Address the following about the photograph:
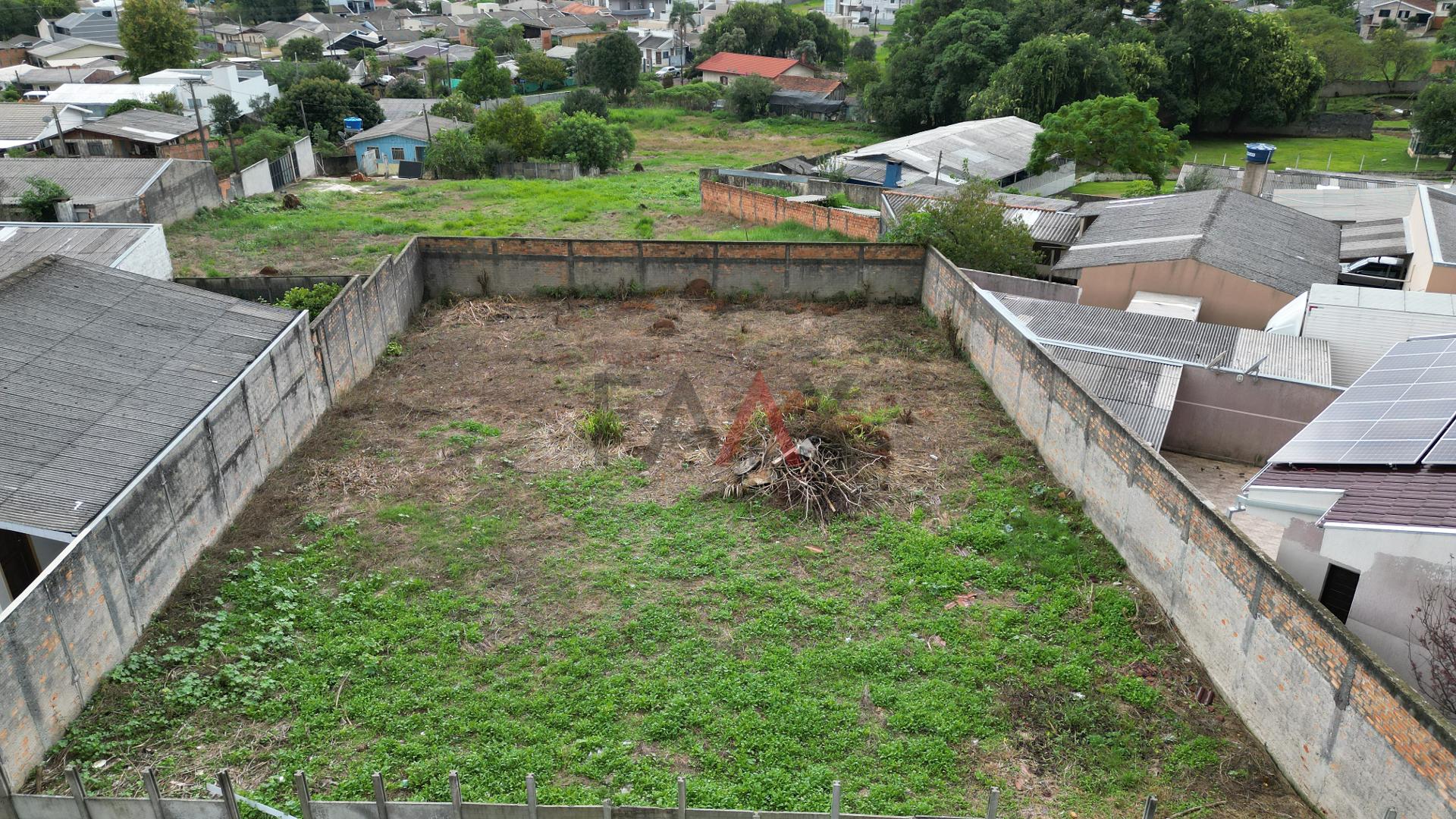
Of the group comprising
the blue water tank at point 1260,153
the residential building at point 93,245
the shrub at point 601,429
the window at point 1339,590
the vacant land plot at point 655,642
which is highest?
the blue water tank at point 1260,153

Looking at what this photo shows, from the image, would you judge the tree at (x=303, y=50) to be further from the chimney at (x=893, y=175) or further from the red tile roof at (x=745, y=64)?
the chimney at (x=893, y=175)

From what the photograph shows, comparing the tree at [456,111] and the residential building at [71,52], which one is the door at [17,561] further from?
the residential building at [71,52]

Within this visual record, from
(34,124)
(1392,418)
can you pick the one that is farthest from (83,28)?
(1392,418)

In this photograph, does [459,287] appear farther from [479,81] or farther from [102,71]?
[102,71]

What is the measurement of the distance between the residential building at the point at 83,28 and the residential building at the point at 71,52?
5360mm

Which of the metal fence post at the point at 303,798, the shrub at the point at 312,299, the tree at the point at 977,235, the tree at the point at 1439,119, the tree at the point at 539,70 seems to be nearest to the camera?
the metal fence post at the point at 303,798

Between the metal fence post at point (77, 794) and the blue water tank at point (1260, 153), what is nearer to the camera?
the metal fence post at point (77, 794)

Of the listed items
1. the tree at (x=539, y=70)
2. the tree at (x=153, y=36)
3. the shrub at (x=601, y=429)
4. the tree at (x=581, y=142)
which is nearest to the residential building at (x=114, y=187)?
the tree at (x=581, y=142)

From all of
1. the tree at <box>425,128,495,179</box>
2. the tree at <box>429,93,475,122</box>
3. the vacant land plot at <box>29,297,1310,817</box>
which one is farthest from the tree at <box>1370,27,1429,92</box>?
the vacant land plot at <box>29,297,1310,817</box>

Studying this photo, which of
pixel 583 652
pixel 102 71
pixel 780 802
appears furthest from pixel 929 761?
pixel 102 71

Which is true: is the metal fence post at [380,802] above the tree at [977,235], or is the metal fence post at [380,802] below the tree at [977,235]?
below

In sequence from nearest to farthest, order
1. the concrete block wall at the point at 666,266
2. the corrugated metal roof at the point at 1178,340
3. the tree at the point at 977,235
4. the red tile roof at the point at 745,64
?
the corrugated metal roof at the point at 1178,340, the tree at the point at 977,235, the concrete block wall at the point at 666,266, the red tile roof at the point at 745,64

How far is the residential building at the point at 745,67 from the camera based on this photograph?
2525 inches

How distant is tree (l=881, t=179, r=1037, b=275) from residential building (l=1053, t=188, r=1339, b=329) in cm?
100
